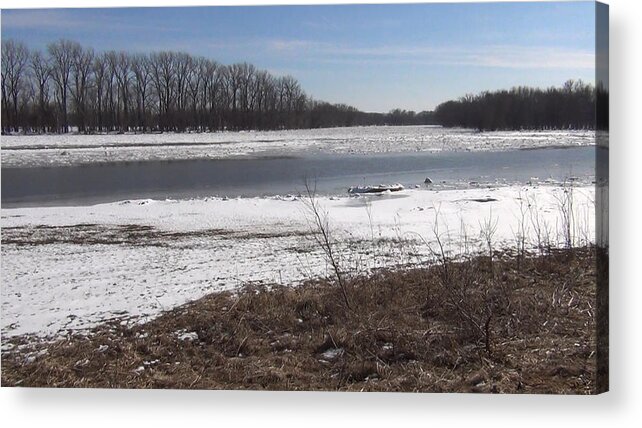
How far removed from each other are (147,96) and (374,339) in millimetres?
2417

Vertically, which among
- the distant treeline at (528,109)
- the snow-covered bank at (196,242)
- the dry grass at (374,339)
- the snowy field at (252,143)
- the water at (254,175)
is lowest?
the dry grass at (374,339)

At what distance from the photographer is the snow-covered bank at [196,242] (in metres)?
5.05

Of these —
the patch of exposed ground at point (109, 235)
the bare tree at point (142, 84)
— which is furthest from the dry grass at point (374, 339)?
the bare tree at point (142, 84)

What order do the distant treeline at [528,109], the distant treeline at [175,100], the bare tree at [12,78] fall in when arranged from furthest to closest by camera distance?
the bare tree at [12,78] → the distant treeline at [175,100] → the distant treeline at [528,109]

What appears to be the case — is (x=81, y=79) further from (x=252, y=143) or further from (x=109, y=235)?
(x=252, y=143)

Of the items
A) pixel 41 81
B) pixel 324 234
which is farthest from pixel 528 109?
pixel 41 81

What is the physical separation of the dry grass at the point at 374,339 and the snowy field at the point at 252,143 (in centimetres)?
81

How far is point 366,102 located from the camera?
505 centimetres

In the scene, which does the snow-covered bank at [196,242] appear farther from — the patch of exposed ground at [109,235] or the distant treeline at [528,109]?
the distant treeline at [528,109]

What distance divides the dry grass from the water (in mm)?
625

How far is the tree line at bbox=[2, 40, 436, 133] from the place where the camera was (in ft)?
16.8

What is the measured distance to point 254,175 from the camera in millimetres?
5297

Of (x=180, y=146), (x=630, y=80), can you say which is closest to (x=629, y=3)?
(x=630, y=80)

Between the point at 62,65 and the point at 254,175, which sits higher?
the point at 62,65
